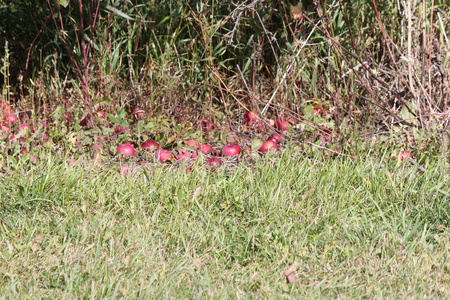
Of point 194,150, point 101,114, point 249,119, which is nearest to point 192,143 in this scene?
point 194,150

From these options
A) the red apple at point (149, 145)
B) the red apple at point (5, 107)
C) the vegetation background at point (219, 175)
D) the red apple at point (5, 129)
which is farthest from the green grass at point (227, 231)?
the red apple at point (5, 107)

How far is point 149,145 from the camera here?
11.3 feet

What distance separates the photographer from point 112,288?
2.12 m

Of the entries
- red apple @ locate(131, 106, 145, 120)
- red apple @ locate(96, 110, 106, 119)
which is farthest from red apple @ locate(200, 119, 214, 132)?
red apple @ locate(96, 110, 106, 119)

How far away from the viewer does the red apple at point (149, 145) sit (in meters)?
3.42

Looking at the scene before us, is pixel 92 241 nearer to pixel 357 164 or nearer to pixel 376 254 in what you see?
pixel 376 254

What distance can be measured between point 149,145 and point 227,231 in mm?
1079

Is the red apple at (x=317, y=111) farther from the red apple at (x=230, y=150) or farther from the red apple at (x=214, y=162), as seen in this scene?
the red apple at (x=214, y=162)

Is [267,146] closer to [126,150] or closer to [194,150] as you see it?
[194,150]

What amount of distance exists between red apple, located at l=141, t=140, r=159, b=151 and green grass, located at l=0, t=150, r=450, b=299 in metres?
0.31

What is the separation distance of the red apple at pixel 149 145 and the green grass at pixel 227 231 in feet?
1.01

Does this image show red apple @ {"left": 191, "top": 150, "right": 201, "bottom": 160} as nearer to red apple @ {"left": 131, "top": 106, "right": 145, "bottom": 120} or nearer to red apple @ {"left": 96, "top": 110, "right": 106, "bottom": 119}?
red apple @ {"left": 131, "top": 106, "right": 145, "bottom": 120}

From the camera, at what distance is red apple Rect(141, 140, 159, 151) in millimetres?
3418

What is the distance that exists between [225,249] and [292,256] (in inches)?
11.3
